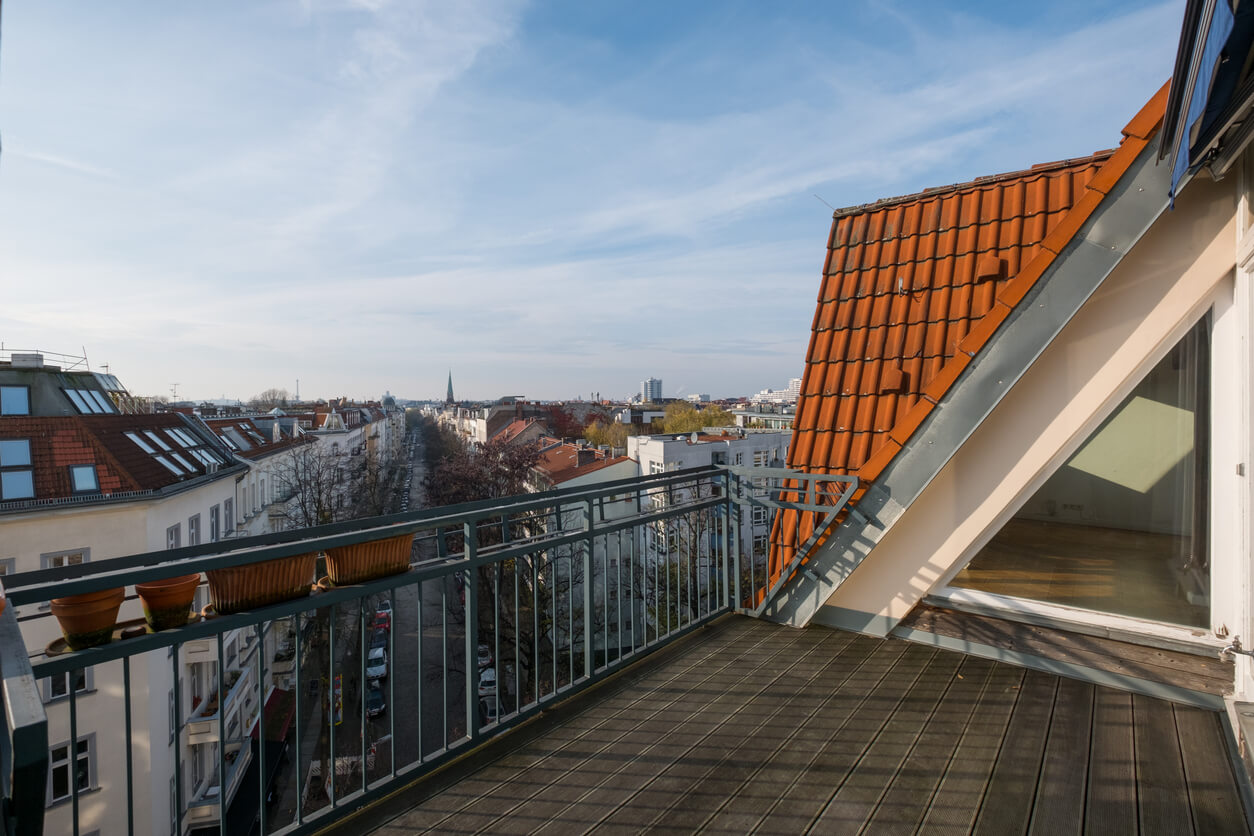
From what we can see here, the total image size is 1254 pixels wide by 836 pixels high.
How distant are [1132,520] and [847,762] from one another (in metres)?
2.63

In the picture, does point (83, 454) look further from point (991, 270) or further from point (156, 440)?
point (991, 270)

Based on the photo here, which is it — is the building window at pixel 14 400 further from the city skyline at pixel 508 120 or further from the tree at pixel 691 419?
the tree at pixel 691 419

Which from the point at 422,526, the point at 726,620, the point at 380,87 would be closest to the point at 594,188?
the point at 380,87

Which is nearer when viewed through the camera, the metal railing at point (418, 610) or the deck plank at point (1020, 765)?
the metal railing at point (418, 610)

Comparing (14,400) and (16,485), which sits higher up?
(14,400)

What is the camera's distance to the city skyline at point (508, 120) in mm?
5441

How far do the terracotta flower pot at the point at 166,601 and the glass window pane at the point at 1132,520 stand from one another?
4.20 metres

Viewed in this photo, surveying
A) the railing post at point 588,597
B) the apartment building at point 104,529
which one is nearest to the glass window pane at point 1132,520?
the railing post at point 588,597

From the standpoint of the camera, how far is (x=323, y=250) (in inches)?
725

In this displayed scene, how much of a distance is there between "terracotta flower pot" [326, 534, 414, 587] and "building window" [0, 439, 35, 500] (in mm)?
16948

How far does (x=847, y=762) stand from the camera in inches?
103

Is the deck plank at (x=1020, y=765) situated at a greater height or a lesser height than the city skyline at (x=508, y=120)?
lesser

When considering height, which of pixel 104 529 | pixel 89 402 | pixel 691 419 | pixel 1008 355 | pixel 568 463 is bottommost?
pixel 568 463

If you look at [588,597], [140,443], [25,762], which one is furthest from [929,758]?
[140,443]
